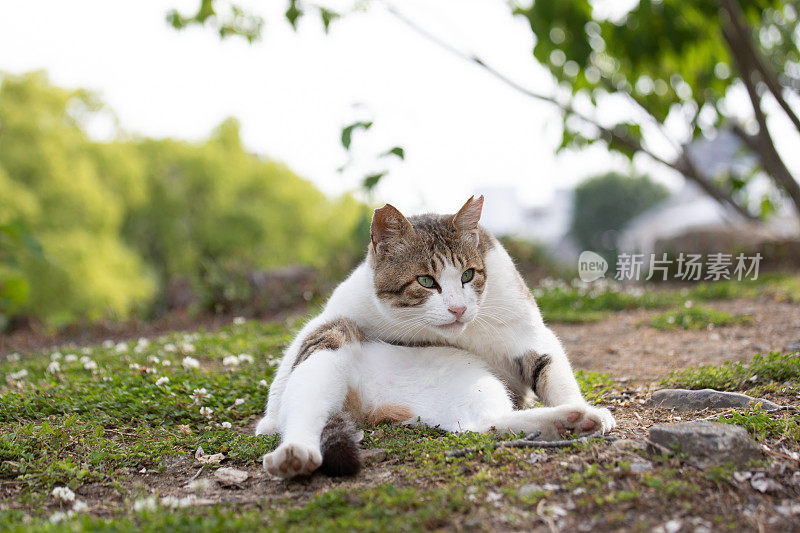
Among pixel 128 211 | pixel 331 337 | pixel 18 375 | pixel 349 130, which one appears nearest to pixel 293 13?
pixel 349 130

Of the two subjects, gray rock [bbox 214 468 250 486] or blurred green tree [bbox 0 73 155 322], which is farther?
blurred green tree [bbox 0 73 155 322]

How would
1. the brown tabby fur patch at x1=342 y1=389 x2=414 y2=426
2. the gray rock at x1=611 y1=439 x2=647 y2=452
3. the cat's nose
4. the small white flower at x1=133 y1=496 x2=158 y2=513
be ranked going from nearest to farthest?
1. the small white flower at x1=133 y1=496 x2=158 y2=513
2. the gray rock at x1=611 y1=439 x2=647 y2=452
3. the cat's nose
4. the brown tabby fur patch at x1=342 y1=389 x2=414 y2=426

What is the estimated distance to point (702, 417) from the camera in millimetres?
3297

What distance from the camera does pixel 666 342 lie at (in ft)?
18.5

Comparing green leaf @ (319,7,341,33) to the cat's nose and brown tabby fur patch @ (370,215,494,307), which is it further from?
the cat's nose

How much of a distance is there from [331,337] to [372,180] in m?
1.42

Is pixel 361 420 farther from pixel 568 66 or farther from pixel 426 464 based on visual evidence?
pixel 568 66

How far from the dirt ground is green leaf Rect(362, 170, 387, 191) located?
7.60 feet

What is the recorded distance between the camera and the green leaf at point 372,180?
4355 millimetres

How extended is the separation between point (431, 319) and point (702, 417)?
1.59 metres

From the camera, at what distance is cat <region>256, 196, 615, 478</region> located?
3070 mm

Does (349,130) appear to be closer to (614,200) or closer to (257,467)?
(257,467)

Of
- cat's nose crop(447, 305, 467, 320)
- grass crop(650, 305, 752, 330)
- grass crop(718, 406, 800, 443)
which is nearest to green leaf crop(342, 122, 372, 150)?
cat's nose crop(447, 305, 467, 320)

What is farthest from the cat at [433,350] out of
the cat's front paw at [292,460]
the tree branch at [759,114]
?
the tree branch at [759,114]
